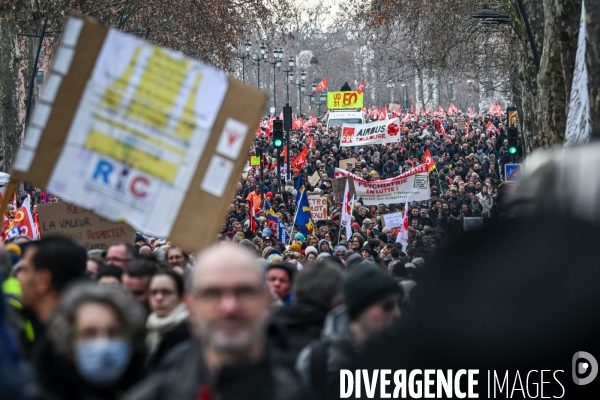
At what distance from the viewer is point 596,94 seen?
23.4 ft

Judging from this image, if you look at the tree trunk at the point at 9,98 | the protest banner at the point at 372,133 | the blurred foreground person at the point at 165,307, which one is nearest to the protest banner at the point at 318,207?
the protest banner at the point at 372,133

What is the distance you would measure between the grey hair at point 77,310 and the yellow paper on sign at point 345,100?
45.4m

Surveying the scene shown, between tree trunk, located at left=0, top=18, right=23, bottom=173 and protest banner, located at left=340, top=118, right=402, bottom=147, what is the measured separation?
8.42 meters

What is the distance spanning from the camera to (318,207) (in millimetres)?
20719

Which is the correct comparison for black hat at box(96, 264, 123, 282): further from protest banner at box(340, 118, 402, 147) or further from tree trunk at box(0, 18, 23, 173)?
tree trunk at box(0, 18, 23, 173)

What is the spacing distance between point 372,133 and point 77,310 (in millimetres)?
26791

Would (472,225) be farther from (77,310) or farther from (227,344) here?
(227,344)

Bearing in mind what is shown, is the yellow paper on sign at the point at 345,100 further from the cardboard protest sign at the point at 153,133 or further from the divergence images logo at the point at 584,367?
the divergence images logo at the point at 584,367

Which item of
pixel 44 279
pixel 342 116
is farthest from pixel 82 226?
pixel 342 116

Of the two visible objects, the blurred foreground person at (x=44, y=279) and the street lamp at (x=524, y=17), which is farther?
the street lamp at (x=524, y=17)

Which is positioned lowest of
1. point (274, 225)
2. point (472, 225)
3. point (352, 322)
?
point (352, 322)

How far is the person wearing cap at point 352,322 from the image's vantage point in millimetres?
3727

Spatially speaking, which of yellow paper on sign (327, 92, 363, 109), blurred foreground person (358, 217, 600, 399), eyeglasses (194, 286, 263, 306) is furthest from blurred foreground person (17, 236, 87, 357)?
yellow paper on sign (327, 92, 363, 109)

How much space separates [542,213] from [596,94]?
Result: 15.8ft
